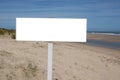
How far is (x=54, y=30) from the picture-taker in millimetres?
4395

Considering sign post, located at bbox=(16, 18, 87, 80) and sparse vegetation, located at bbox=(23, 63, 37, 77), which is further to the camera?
sparse vegetation, located at bbox=(23, 63, 37, 77)

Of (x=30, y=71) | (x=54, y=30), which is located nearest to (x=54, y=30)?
(x=54, y=30)

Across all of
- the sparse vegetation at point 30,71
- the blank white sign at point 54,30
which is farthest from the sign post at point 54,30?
the sparse vegetation at point 30,71

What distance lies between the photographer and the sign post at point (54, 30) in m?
4.39

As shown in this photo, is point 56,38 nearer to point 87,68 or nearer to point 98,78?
point 98,78

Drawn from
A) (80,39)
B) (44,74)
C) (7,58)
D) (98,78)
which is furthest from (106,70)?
(80,39)

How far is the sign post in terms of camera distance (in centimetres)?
439

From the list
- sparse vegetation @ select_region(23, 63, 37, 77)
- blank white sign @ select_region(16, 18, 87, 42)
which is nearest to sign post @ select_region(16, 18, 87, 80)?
blank white sign @ select_region(16, 18, 87, 42)

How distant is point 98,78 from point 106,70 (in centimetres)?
151

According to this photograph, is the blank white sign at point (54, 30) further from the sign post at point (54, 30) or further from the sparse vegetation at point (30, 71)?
the sparse vegetation at point (30, 71)

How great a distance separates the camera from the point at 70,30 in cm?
440

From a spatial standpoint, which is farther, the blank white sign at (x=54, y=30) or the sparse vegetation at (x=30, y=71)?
the sparse vegetation at (x=30, y=71)

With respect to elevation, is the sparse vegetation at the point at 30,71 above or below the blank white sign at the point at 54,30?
below

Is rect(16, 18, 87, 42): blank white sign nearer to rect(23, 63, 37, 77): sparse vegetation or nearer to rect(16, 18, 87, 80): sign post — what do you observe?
rect(16, 18, 87, 80): sign post
